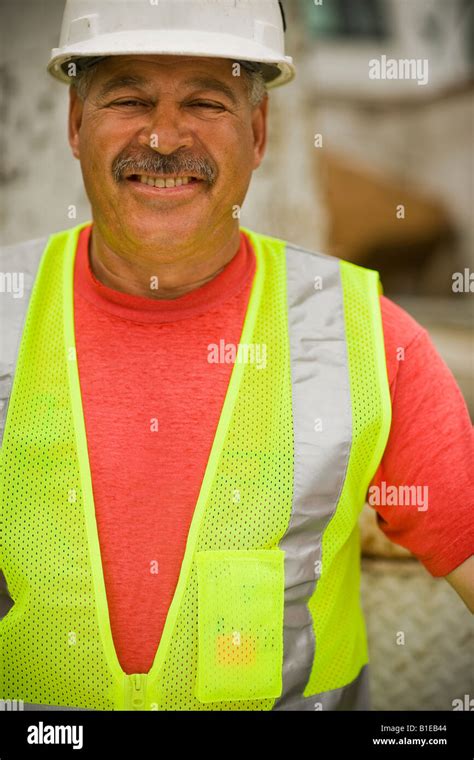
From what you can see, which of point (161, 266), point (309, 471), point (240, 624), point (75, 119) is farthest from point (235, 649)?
point (75, 119)

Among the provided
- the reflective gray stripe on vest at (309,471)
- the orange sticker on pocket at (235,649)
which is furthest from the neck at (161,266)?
the orange sticker on pocket at (235,649)

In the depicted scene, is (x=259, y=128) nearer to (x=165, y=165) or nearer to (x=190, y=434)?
(x=165, y=165)

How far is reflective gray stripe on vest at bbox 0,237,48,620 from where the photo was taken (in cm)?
178

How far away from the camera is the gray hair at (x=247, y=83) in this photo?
1.87m

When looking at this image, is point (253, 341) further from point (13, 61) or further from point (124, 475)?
point (13, 61)

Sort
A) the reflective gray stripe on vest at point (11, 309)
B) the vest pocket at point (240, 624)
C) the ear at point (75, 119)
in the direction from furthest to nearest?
the ear at point (75, 119), the reflective gray stripe on vest at point (11, 309), the vest pocket at point (240, 624)

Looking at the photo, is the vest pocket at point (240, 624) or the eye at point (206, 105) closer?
the vest pocket at point (240, 624)

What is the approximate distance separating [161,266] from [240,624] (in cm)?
78

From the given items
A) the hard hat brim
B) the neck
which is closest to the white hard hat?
the hard hat brim

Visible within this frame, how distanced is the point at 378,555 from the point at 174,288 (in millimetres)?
1108

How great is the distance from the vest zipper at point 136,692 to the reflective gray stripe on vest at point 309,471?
0.28 m

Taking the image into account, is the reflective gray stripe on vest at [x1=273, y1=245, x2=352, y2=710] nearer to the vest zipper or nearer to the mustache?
the vest zipper

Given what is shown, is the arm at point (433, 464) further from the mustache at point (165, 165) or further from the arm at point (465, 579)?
the mustache at point (165, 165)

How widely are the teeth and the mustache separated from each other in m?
0.02
